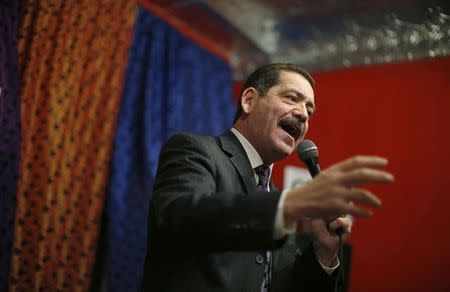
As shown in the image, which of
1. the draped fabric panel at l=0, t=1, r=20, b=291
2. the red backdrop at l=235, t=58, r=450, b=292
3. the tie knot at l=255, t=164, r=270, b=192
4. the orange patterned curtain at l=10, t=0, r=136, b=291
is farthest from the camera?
the red backdrop at l=235, t=58, r=450, b=292

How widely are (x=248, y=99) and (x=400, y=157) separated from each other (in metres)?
1.88

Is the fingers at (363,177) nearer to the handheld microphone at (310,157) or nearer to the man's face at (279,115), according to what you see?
the handheld microphone at (310,157)

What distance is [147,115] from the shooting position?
2.87m

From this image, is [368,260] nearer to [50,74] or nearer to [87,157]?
[87,157]

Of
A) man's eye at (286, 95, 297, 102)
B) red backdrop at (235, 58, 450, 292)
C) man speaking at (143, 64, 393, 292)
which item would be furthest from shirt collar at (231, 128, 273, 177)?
red backdrop at (235, 58, 450, 292)

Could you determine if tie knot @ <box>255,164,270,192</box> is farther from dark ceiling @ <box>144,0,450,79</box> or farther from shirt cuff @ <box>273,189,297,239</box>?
dark ceiling @ <box>144,0,450,79</box>

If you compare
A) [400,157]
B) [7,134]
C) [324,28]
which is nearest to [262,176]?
[7,134]

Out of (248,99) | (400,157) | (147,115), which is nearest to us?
(248,99)

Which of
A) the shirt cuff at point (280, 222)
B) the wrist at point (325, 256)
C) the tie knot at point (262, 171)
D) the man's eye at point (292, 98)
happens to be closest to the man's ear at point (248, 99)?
the man's eye at point (292, 98)

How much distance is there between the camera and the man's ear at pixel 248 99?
1.60 metres

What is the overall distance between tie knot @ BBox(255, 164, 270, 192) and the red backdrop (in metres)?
1.82

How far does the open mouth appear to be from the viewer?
1.48 metres

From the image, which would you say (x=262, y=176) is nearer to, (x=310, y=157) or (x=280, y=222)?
(x=310, y=157)

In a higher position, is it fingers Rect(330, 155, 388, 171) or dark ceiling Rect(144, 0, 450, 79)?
dark ceiling Rect(144, 0, 450, 79)
